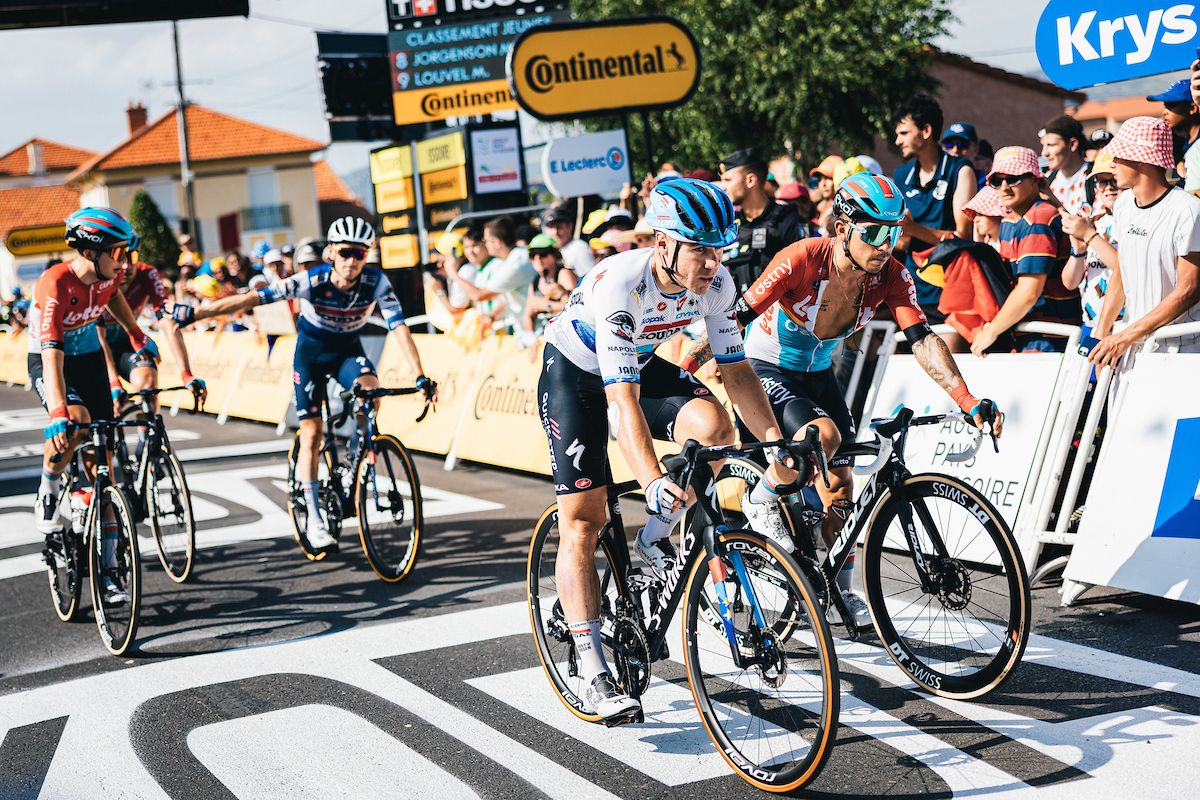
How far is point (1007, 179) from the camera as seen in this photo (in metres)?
7.70

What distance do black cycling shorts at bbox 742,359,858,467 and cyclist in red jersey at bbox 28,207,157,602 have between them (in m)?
3.65

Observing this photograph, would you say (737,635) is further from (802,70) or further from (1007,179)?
(802,70)

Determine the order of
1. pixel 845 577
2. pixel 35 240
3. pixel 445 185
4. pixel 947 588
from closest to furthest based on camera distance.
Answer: pixel 947 588 → pixel 845 577 → pixel 445 185 → pixel 35 240

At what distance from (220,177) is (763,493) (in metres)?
86.1

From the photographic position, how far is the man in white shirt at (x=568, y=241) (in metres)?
11.6

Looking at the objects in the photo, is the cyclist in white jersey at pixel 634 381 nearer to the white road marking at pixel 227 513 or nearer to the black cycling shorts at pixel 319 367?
the black cycling shorts at pixel 319 367

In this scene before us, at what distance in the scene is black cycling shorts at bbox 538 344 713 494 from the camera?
15.4ft

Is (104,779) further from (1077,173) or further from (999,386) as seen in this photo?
(1077,173)

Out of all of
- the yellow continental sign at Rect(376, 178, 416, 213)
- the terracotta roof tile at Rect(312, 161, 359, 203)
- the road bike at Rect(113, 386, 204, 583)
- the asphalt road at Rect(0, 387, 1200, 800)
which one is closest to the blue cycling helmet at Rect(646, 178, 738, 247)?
the asphalt road at Rect(0, 387, 1200, 800)

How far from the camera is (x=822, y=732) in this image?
3.82 m

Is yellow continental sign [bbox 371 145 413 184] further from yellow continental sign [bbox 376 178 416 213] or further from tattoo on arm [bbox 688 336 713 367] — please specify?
tattoo on arm [bbox 688 336 713 367]

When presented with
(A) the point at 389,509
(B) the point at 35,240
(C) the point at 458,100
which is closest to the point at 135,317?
(A) the point at 389,509

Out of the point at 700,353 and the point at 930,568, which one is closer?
the point at 930,568

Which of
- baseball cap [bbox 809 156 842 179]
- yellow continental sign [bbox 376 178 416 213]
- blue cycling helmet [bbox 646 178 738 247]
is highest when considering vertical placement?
yellow continental sign [bbox 376 178 416 213]
